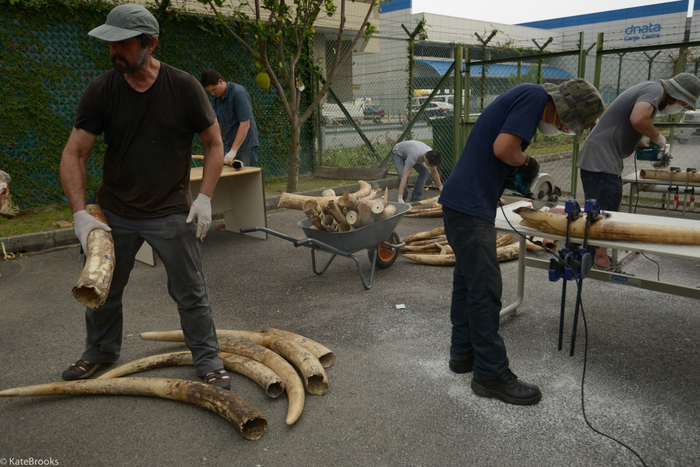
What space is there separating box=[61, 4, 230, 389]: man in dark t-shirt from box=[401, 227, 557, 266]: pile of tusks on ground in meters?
3.10

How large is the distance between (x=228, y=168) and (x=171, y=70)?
150 inches

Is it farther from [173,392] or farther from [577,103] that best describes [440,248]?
[173,392]

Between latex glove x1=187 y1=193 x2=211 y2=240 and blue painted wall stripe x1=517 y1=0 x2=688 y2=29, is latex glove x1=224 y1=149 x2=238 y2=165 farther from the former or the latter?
blue painted wall stripe x1=517 y1=0 x2=688 y2=29

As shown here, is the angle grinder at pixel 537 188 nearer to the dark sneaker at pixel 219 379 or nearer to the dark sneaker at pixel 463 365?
the dark sneaker at pixel 463 365

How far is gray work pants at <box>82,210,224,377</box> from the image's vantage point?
3100mm

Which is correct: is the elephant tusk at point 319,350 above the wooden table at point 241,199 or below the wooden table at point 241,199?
below

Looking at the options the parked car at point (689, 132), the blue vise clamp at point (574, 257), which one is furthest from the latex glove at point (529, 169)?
the parked car at point (689, 132)

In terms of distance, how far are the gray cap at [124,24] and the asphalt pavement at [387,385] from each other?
2.11m

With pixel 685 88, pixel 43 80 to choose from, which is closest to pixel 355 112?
pixel 43 80

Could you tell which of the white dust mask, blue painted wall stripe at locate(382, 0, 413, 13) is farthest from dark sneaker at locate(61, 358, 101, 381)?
blue painted wall stripe at locate(382, 0, 413, 13)

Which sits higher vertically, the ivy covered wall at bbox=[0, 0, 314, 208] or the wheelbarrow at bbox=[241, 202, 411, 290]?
the ivy covered wall at bbox=[0, 0, 314, 208]

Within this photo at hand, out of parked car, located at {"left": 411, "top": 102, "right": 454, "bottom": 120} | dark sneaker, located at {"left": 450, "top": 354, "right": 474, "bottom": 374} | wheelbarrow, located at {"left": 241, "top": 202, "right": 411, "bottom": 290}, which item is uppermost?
parked car, located at {"left": 411, "top": 102, "right": 454, "bottom": 120}

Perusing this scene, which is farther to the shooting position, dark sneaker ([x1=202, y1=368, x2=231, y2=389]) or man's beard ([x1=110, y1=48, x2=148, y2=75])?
dark sneaker ([x1=202, y1=368, x2=231, y2=389])

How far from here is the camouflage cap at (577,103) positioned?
2801 mm
